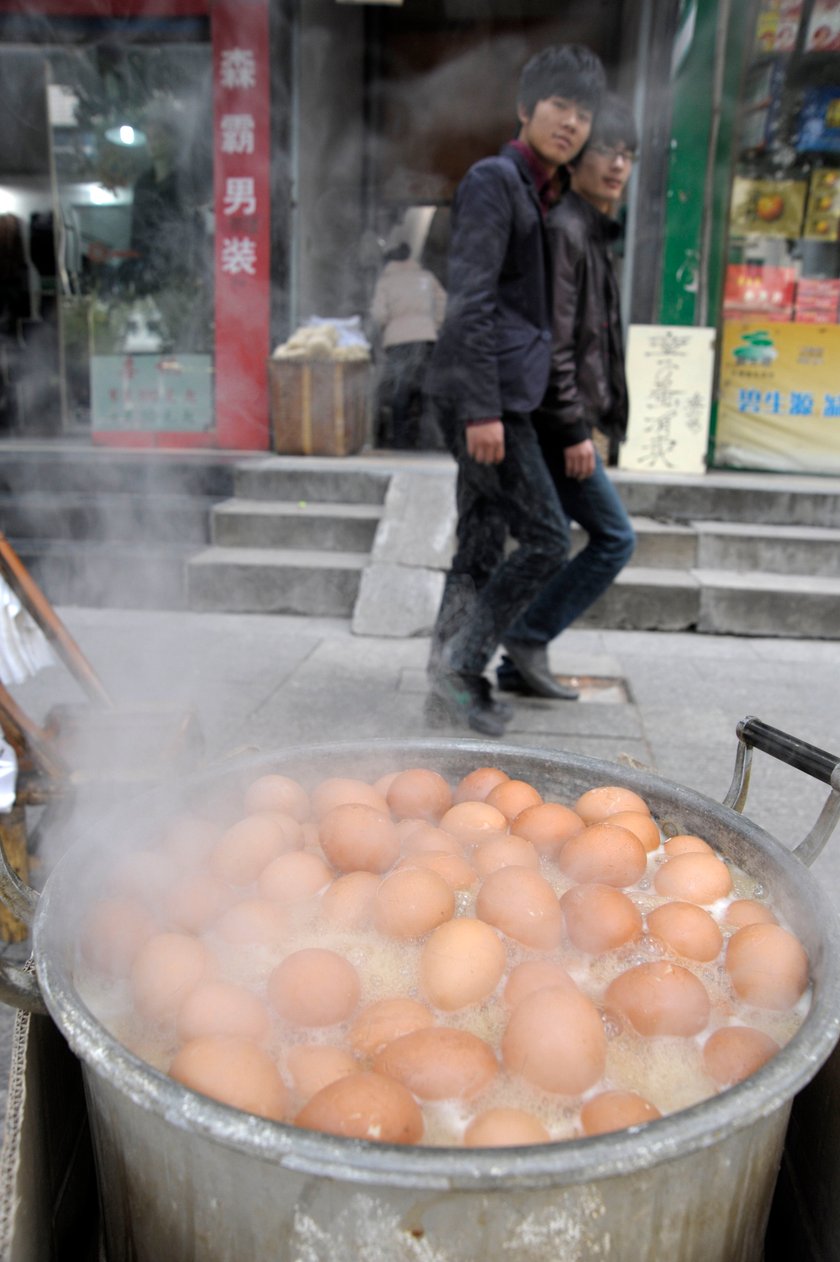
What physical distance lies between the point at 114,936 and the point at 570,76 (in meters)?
3.06

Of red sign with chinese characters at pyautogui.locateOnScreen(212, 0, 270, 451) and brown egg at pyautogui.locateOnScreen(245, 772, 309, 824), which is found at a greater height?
red sign with chinese characters at pyautogui.locateOnScreen(212, 0, 270, 451)

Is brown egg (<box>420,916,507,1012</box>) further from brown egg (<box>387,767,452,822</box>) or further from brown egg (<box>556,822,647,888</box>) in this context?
brown egg (<box>387,767,452,822</box>)

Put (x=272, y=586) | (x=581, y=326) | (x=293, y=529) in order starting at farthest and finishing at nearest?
(x=293, y=529), (x=272, y=586), (x=581, y=326)

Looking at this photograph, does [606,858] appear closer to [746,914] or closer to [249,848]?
[746,914]

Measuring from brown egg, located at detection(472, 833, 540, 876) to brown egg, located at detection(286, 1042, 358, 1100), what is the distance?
477 mm

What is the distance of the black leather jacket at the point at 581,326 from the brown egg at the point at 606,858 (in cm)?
245

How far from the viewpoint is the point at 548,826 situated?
1698mm

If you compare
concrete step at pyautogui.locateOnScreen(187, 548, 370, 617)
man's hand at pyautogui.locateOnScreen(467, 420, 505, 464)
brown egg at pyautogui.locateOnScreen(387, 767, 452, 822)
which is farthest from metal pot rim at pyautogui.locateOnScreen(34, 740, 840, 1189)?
concrete step at pyautogui.locateOnScreen(187, 548, 370, 617)

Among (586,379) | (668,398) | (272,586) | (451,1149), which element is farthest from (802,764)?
(668,398)

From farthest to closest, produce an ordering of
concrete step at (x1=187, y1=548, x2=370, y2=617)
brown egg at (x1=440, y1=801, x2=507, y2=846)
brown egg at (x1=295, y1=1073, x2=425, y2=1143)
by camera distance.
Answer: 1. concrete step at (x1=187, y1=548, x2=370, y2=617)
2. brown egg at (x1=440, y1=801, x2=507, y2=846)
3. brown egg at (x1=295, y1=1073, x2=425, y2=1143)

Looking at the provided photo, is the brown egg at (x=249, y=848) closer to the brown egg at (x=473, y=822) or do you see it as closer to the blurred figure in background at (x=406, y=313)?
the brown egg at (x=473, y=822)

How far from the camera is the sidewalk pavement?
3.79 metres

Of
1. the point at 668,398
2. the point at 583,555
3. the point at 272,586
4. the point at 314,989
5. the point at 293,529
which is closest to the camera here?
the point at 314,989

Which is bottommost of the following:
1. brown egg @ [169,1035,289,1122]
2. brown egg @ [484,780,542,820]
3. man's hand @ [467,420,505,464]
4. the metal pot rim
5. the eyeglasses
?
brown egg @ [169,1035,289,1122]
